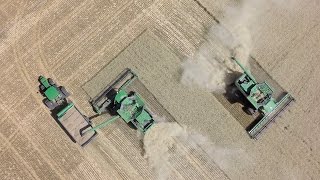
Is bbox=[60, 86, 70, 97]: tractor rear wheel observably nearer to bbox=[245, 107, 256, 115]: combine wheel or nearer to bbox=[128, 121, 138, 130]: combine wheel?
bbox=[128, 121, 138, 130]: combine wheel

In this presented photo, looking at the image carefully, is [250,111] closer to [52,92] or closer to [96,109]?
[96,109]

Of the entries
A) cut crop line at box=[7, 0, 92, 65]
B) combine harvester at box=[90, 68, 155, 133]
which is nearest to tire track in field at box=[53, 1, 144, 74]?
cut crop line at box=[7, 0, 92, 65]

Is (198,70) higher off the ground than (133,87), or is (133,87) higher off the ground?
(133,87)

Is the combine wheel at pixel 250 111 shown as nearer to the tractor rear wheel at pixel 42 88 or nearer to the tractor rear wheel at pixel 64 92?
the tractor rear wheel at pixel 64 92

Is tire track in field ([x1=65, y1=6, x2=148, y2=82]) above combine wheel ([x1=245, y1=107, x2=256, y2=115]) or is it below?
above

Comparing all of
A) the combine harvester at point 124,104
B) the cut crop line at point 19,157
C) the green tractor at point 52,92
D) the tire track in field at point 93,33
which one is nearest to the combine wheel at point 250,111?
the combine harvester at point 124,104

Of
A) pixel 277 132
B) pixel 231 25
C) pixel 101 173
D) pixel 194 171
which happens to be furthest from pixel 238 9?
pixel 101 173

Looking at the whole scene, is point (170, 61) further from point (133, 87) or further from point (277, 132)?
point (277, 132)
